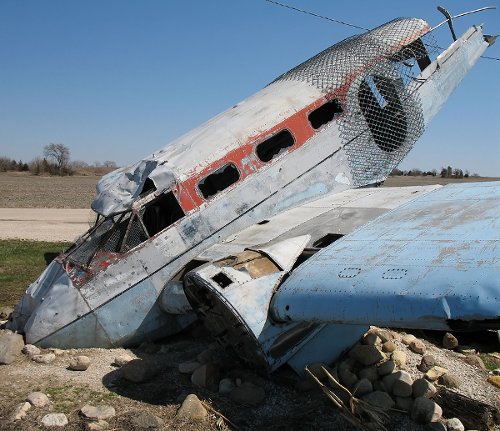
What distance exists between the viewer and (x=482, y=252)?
5.67m

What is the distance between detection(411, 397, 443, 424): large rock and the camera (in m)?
6.52

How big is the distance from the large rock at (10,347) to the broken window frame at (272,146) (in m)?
4.52

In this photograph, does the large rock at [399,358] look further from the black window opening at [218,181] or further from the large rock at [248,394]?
the black window opening at [218,181]

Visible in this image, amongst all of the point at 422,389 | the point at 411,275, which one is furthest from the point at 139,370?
the point at 411,275

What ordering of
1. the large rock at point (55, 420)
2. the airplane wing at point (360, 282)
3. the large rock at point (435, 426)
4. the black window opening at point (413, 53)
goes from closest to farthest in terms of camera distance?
the airplane wing at point (360, 282)
the large rock at point (55, 420)
the large rock at point (435, 426)
the black window opening at point (413, 53)

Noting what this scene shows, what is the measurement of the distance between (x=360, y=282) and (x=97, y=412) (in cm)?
326

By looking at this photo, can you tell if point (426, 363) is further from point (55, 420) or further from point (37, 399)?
point (37, 399)

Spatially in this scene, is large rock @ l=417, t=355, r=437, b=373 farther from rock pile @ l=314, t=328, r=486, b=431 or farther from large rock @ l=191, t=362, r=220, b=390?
large rock @ l=191, t=362, r=220, b=390

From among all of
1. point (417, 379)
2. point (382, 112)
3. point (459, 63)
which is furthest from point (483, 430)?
point (459, 63)

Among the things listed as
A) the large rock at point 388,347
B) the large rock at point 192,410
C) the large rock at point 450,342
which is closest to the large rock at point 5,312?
the large rock at point 192,410

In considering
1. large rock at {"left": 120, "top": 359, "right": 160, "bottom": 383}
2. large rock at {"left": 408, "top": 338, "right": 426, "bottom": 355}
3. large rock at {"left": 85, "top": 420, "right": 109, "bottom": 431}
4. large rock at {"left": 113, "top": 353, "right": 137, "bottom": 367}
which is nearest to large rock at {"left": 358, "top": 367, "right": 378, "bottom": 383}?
large rock at {"left": 408, "top": 338, "right": 426, "bottom": 355}

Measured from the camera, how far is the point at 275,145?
993cm

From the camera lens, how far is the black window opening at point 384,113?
10.7m

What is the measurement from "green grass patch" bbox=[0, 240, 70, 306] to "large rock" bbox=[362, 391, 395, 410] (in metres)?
7.63
